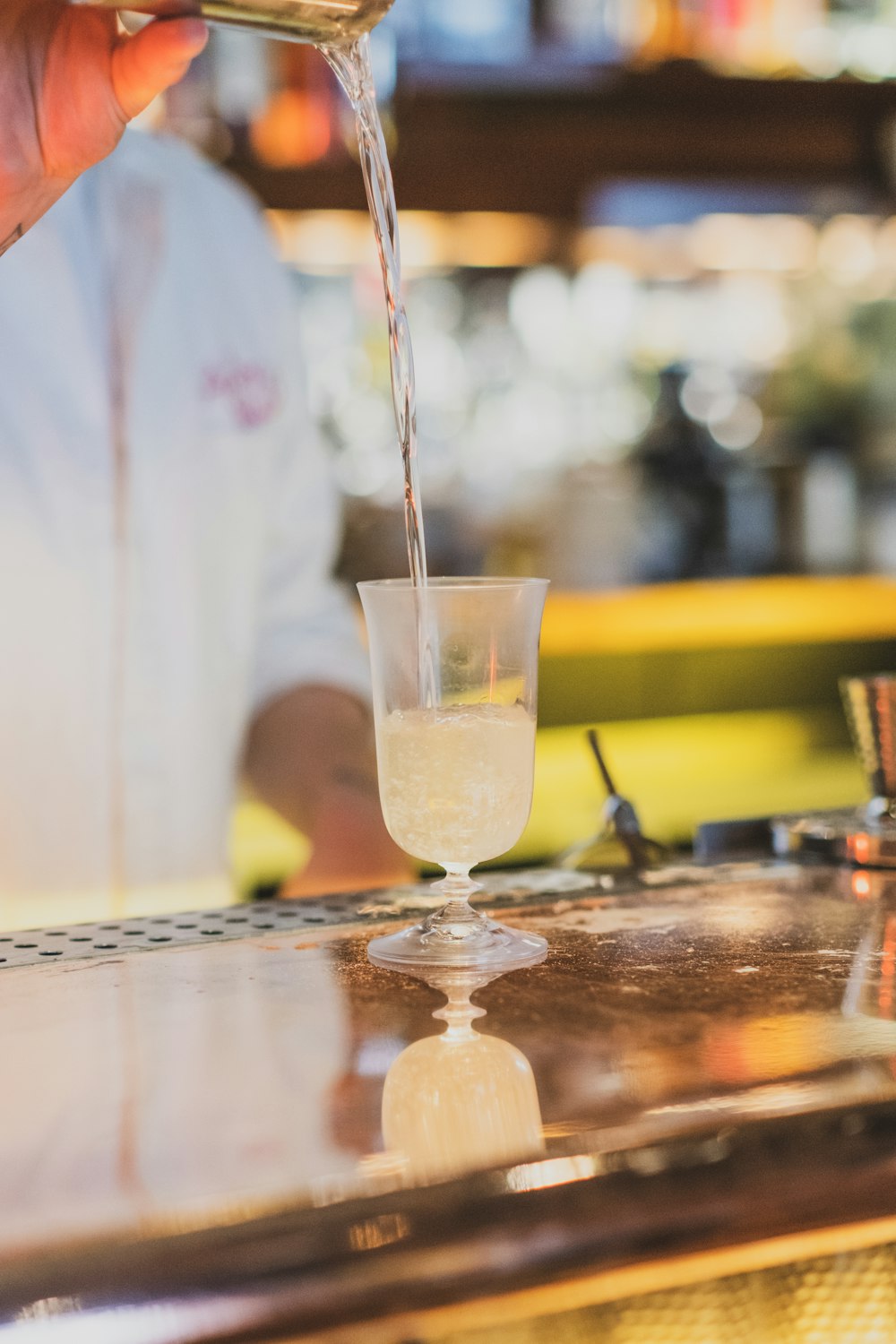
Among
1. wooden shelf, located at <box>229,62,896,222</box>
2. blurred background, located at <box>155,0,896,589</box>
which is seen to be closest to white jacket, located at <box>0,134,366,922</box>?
blurred background, located at <box>155,0,896,589</box>

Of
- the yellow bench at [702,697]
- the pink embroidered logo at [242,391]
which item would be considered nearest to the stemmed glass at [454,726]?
the pink embroidered logo at [242,391]

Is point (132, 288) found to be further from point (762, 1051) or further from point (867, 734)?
point (762, 1051)

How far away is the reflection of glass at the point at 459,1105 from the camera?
59cm

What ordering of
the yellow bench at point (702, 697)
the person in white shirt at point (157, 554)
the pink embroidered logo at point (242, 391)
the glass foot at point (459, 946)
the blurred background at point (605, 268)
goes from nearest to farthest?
the glass foot at point (459, 946) → the person in white shirt at point (157, 554) → the pink embroidered logo at point (242, 391) → the yellow bench at point (702, 697) → the blurred background at point (605, 268)

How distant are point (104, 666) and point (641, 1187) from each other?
4.05 feet

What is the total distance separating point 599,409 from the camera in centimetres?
431

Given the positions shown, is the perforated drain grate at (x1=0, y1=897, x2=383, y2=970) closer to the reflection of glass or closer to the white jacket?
the reflection of glass

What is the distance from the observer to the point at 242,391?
1822 millimetres

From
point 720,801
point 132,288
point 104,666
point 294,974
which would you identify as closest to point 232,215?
point 132,288

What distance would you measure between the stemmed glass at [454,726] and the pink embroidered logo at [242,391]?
2.92ft

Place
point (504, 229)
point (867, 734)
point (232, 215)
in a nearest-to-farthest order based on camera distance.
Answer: point (867, 734)
point (232, 215)
point (504, 229)

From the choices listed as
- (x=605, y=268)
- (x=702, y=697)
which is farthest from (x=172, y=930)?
(x=605, y=268)

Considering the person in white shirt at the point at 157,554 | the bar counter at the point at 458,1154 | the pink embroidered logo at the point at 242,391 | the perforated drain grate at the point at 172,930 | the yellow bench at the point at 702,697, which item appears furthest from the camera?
the yellow bench at the point at 702,697

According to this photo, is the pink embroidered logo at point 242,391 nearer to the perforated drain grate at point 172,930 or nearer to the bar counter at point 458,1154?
the perforated drain grate at point 172,930
